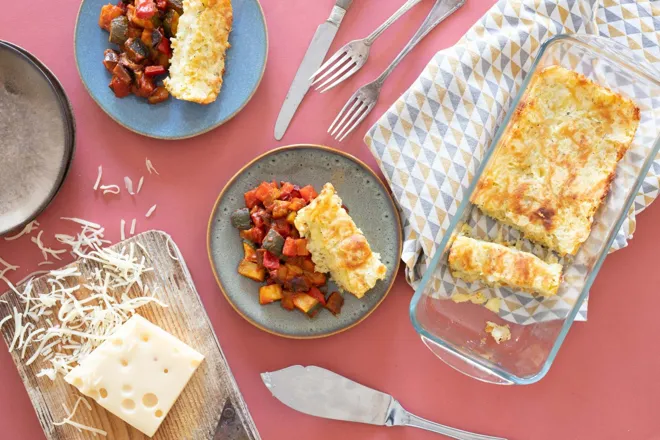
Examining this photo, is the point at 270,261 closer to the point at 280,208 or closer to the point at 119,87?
the point at 280,208

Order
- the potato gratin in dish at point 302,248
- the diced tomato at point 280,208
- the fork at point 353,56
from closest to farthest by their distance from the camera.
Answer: the potato gratin in dish at point 302,248, the diced tomato at point 280,208, the fork at point 353,56

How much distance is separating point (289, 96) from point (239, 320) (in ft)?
4.31

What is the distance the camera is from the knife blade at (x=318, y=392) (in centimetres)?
331

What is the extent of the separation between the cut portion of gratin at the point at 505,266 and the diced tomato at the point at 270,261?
3.01ft

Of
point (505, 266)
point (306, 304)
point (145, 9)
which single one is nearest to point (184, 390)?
point (306, 304)

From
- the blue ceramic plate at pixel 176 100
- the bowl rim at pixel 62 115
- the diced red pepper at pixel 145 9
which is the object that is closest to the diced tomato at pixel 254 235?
the blue ceramic plate at pixel 176 100

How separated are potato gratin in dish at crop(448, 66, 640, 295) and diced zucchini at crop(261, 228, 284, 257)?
2.89ft

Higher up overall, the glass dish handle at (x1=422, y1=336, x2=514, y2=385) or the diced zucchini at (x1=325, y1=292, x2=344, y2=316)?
the diced zucchini at (x1=325, y1=292, x2=344, y2=316)

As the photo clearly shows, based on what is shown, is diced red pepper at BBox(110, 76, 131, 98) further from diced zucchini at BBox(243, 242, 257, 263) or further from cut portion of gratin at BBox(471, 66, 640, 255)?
cut portion of gratin at BBox(471, 66, 640, 255)

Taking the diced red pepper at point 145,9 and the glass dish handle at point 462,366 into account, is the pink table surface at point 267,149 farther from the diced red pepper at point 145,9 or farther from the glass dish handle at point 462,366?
the diced red pepper at point 145,9

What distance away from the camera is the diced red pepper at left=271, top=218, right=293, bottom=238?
316cm

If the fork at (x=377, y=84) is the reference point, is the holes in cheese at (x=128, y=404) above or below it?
below

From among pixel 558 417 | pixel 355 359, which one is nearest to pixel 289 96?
pixel 355 359

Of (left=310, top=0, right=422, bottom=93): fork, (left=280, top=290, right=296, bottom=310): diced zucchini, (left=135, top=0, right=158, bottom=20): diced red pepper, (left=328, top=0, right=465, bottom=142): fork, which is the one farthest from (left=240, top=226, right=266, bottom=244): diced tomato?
(left=135, top=0, right=158, bottom=20): diced red pepper
